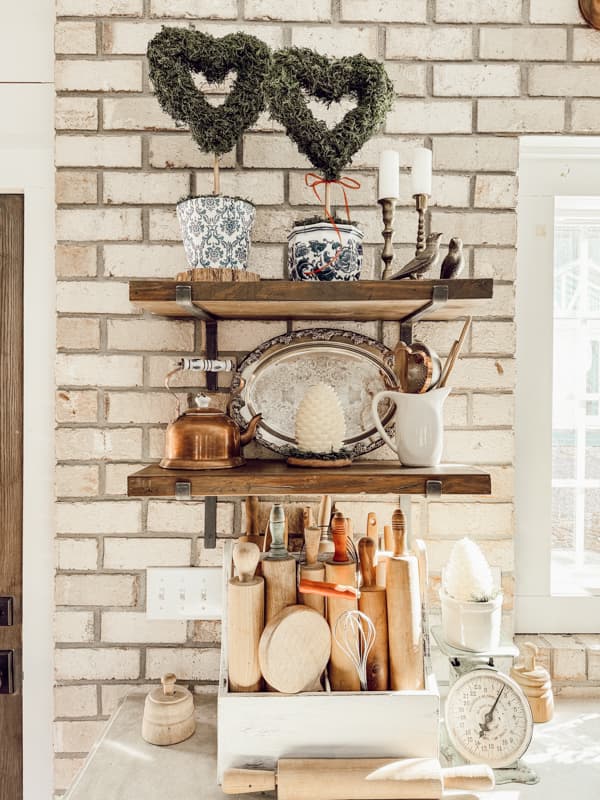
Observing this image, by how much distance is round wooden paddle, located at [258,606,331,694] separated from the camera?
0.94 meters

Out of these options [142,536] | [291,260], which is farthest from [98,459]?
[291,260]

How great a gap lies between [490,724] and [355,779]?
273mm

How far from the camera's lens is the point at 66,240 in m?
1.25

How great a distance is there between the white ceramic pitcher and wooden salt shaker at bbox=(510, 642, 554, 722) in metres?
0.47

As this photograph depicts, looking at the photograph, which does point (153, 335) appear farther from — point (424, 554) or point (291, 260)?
point (424, 554)

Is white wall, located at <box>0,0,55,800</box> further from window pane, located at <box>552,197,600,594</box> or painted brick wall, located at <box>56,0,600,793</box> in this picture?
window pane, located at <box>552,197,600,594</box>

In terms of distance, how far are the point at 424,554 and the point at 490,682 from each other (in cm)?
24

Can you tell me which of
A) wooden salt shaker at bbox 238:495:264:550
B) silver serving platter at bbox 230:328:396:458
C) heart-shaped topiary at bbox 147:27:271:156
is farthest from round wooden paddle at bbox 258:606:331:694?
heart-shaped topiary at bbox 147:27:271:156

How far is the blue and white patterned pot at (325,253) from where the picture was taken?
1033mm

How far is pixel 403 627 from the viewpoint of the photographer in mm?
978

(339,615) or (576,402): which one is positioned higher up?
(576,402)

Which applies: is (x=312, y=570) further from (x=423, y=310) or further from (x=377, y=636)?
(x=423, y=310)

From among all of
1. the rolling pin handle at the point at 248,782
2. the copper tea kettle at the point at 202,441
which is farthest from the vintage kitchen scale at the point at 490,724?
the copper tea kettle at the point at 202,441

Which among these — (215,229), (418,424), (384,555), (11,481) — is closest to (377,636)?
(384,555)
